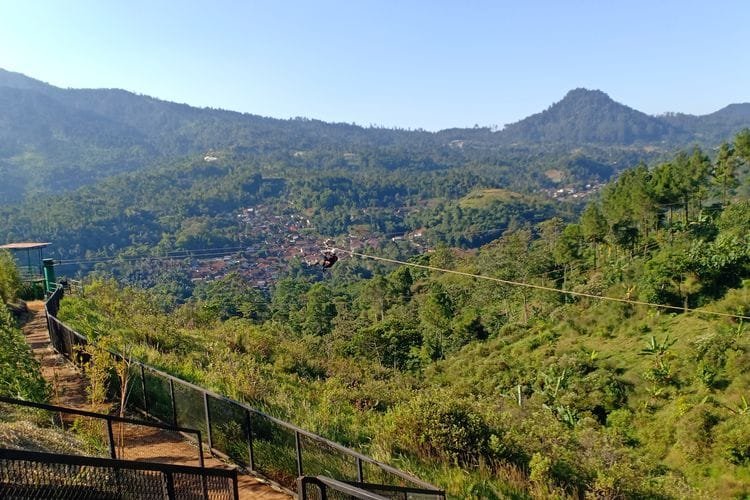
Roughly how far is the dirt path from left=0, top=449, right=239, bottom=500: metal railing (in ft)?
6.15

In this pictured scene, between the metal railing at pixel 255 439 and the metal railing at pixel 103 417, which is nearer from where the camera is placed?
the metal railing at pixel 103 417

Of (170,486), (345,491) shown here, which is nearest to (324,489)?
(345,491)

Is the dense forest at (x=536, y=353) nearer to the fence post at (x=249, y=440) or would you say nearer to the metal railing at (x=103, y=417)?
the fence post at (x=249, y=440)

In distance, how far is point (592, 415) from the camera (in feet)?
82.1

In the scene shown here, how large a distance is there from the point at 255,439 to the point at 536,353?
29591 mm

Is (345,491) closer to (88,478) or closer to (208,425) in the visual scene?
(88,478)

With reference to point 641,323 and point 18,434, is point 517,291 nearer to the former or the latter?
point 641,323

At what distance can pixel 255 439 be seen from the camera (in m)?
6.05

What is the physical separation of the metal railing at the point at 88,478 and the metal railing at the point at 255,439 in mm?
1394

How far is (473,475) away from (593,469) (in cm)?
291

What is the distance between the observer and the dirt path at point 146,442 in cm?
561

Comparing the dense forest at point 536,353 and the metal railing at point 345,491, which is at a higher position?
the metal railing at point 345,491

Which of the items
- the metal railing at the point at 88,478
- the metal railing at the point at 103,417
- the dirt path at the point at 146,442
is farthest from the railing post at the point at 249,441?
the metal railing at the point at 88,478

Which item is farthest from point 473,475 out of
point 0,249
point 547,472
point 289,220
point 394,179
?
point 394,179
